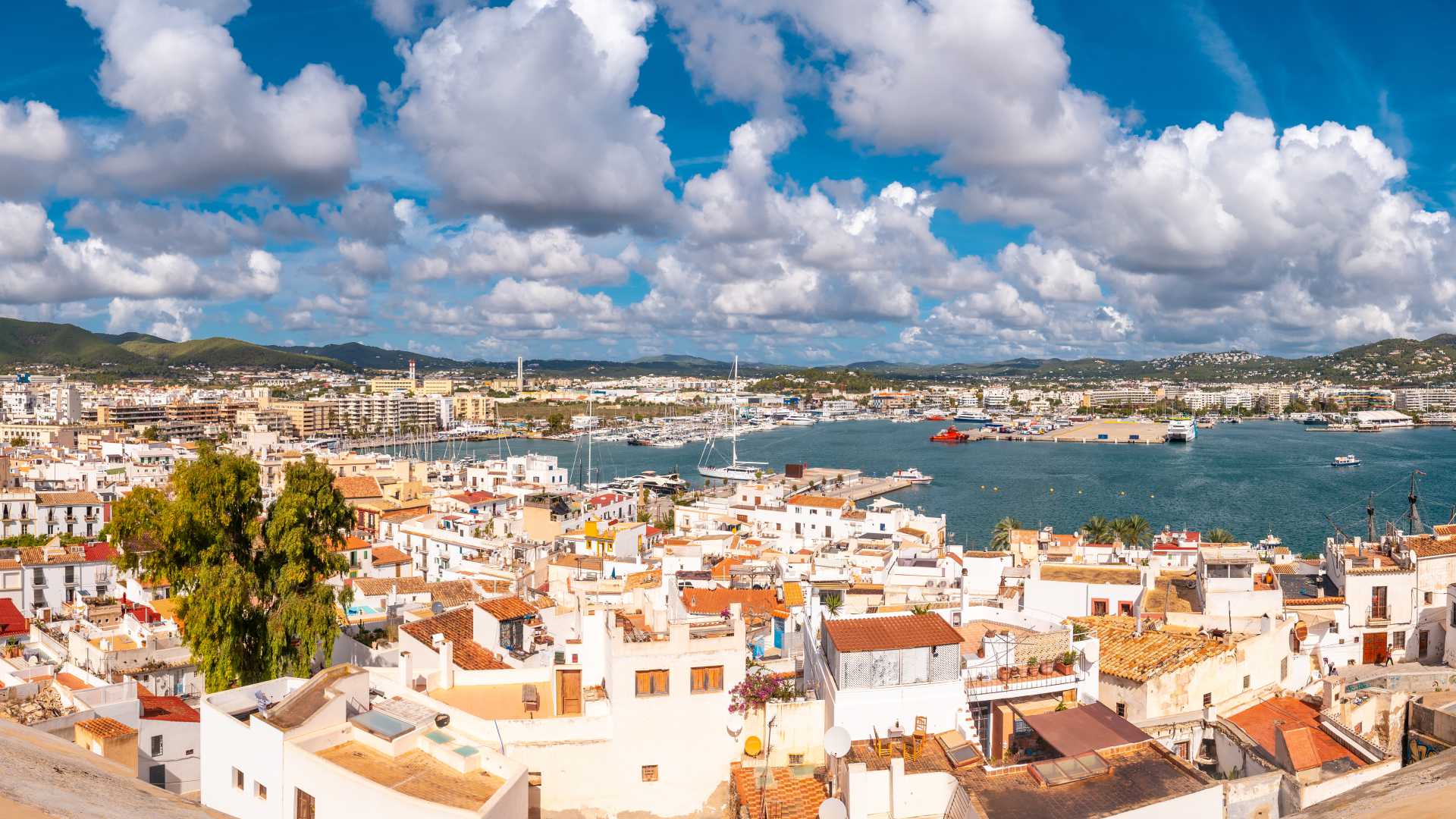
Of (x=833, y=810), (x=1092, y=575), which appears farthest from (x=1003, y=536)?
(x=833, y=810)

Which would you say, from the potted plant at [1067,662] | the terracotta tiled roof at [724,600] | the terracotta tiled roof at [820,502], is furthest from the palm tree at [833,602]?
the terracotta tiled roof at [820,502]

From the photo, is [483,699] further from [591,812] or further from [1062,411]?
[1062,411]

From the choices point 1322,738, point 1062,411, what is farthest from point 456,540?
point 1062,411

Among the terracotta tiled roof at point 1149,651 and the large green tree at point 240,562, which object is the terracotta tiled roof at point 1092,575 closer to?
the terracotta tiled roof at point 1149,651

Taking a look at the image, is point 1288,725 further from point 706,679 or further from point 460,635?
point 460,635

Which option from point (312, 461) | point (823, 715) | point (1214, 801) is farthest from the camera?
point (312, 461)

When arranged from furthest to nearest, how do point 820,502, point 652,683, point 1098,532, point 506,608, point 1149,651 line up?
point 820,502 < point 1098,532 < point 506,608 < point 1149,651 < point 652,683
